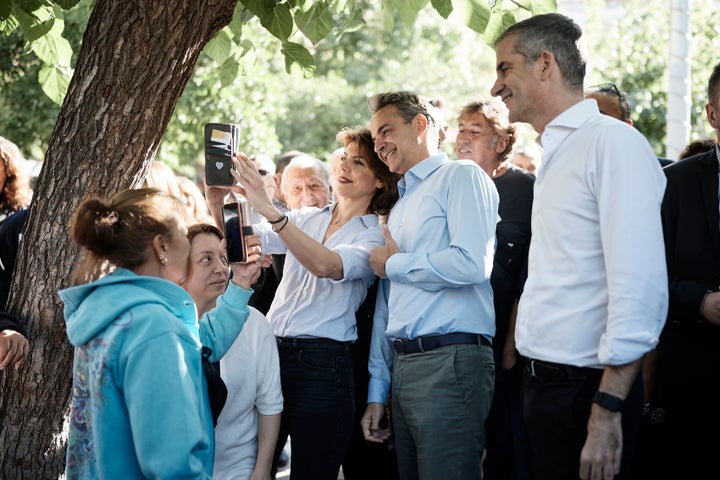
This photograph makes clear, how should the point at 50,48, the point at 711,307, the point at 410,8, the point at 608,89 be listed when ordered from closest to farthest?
1. the point at 711,307
2. the point at 410,8
3. the point at 50,48
4. the point at 608,89

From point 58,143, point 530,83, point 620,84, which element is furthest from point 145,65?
point 620,84

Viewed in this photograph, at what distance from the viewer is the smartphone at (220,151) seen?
Answer: 3773mm

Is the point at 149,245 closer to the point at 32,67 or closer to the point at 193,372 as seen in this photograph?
→ the point at 193,372

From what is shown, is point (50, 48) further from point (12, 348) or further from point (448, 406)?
point (448, 406)

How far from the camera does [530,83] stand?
112 inches

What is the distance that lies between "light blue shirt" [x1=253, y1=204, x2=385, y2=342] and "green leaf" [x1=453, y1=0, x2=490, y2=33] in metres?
1.05

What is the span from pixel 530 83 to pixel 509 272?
1.85m

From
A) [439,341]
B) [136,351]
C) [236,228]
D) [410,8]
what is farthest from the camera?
[410,8]

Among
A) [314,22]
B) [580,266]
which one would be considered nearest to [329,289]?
[314,22]

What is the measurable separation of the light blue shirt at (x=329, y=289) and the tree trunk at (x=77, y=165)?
80 centimetres

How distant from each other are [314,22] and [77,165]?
1.19 meters

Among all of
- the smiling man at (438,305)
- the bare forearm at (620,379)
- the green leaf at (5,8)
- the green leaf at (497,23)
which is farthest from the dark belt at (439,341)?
the green leaf at (5,8)

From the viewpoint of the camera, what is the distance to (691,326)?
3.41m

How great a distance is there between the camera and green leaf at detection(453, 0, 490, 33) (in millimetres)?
3592
